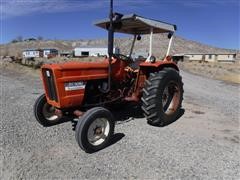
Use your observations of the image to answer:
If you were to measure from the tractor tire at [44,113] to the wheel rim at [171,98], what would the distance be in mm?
2542

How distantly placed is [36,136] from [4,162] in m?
1.15

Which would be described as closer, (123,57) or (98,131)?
(98,131)

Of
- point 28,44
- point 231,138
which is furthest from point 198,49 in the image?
point 231,138

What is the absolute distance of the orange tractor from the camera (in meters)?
4.89

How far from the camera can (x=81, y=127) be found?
14.9ft

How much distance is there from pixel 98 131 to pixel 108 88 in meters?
1.06

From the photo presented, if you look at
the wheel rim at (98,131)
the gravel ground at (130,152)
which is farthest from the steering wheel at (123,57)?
the wheel rim at (98,131)

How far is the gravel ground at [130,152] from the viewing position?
4.02m

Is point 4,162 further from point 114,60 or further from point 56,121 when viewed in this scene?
point 114,60

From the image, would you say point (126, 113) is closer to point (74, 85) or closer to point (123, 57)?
point (123, 57)

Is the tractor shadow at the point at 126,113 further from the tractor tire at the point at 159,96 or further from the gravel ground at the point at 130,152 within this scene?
the tractor tire at the point at 159,96

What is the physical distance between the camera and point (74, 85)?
512 cm

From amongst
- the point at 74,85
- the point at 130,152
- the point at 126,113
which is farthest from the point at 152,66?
the point at 130,152

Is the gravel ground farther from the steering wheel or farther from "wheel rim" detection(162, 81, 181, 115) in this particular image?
the steering wheel
